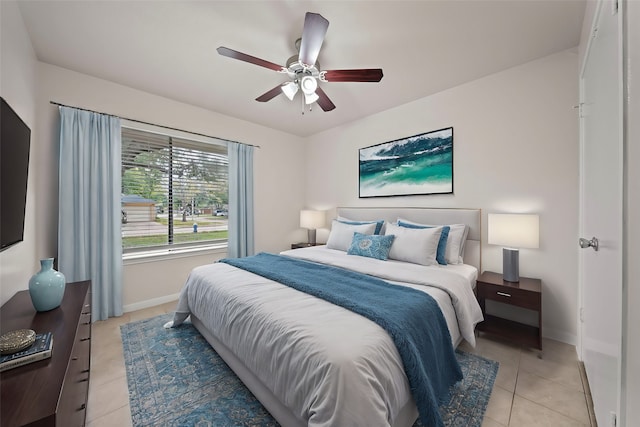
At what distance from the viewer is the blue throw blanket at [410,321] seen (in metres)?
1.21

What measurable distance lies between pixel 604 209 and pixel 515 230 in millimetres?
1033

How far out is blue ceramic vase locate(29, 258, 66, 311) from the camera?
4.74 ft

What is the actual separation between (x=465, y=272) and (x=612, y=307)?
4.12 feet

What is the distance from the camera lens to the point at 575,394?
5.53 ft

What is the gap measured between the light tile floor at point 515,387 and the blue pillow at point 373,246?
1105 mm

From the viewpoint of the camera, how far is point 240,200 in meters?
3.97

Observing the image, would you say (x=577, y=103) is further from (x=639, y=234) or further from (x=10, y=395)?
(x=10, y=395)

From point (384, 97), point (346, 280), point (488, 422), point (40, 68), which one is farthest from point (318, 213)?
point (40, 68)

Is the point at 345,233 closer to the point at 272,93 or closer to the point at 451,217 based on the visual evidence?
the point at 451,217

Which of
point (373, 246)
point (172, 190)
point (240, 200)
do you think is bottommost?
point (373, 246)

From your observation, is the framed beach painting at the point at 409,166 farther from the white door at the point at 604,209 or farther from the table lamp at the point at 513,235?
the white door at the point at 604,209

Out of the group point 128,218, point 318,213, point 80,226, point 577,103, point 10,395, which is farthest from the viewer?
point 318,213

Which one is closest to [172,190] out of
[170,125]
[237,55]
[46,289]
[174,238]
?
[174,238]

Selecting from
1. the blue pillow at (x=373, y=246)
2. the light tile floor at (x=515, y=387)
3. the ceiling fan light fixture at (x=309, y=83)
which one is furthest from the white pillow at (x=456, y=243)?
the ceiling fan light fixture at (x=309, y=83)
